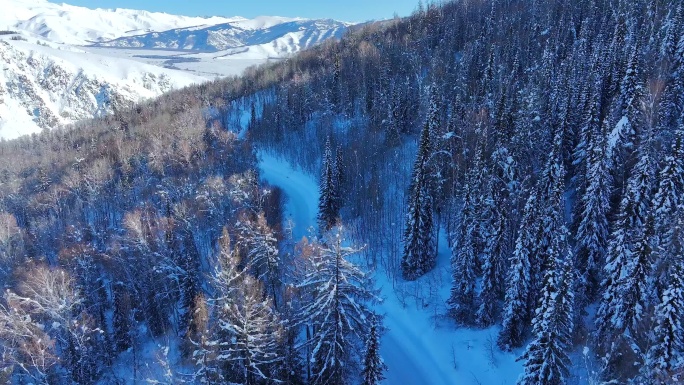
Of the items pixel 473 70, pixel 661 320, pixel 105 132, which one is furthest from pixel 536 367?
pixel 105 132

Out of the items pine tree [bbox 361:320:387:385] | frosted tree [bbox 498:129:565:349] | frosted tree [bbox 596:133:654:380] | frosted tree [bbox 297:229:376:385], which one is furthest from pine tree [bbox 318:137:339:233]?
frosted tree [bbox 596:133:654:380]

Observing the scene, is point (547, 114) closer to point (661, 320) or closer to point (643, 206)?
point (643, 206)

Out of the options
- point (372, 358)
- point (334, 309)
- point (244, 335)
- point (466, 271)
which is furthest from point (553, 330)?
point (244, 335)

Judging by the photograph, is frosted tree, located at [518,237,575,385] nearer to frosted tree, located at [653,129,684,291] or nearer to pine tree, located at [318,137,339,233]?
frosted tree, located at [653,129,684,291]

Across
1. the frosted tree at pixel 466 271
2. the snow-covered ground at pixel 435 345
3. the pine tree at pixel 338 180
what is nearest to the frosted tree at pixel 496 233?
the frosted tree at pixel 466 271

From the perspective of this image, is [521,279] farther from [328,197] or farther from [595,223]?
[328,197]

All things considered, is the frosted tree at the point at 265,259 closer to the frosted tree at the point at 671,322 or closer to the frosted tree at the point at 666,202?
the frosted tree at the point at 671,322

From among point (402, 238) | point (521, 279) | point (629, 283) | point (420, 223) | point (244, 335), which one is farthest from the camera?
point (402, 238)
